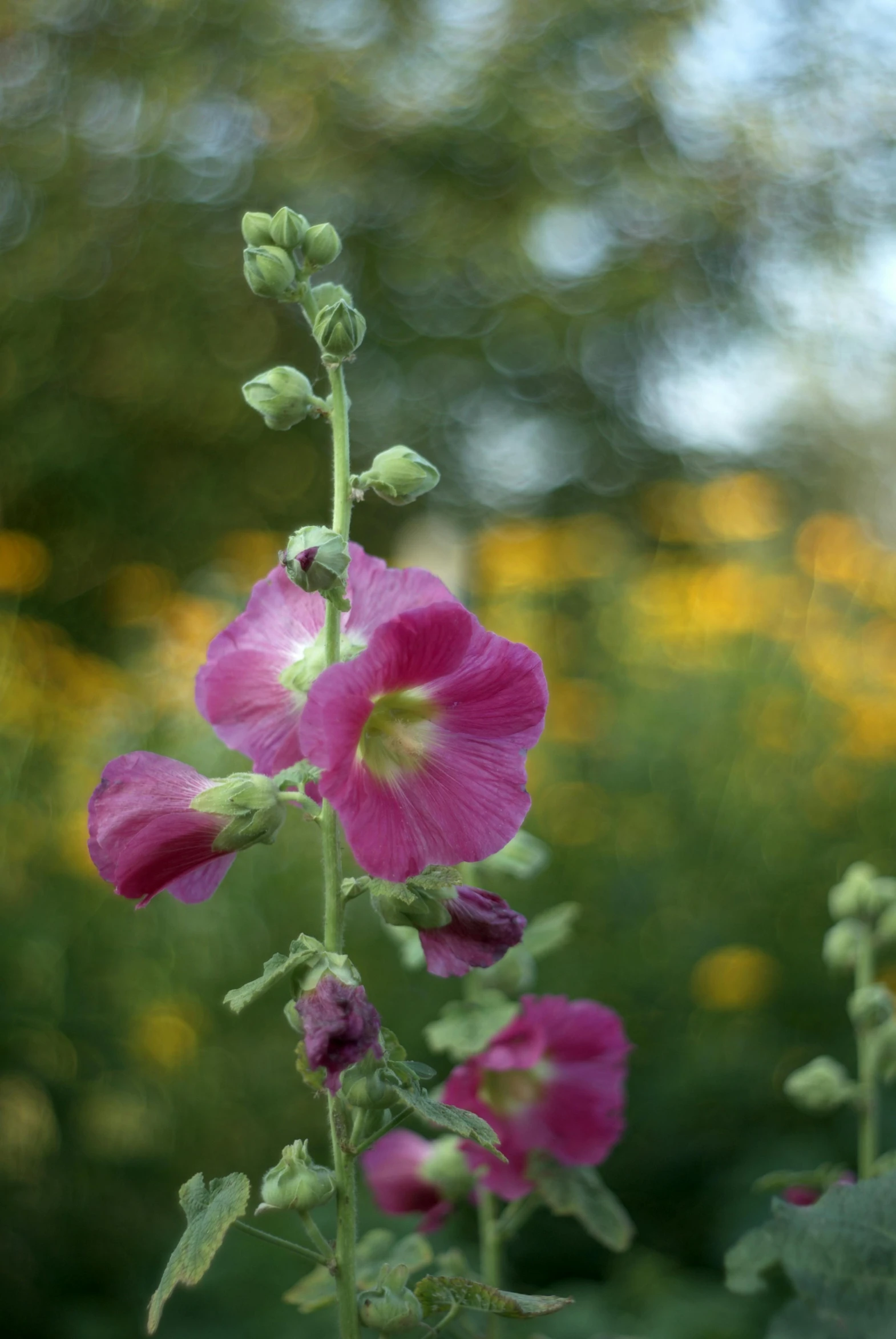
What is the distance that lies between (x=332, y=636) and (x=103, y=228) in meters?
5.97

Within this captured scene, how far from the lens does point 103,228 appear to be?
5.82 metres

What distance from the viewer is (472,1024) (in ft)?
2.34

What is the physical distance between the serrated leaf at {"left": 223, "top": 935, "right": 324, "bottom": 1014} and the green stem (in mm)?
446

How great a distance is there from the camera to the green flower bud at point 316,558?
1.57 feet

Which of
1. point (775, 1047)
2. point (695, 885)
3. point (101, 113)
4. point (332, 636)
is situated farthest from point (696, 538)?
point (101, 113)

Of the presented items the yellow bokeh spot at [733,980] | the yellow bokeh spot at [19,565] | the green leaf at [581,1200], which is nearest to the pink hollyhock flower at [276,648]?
the green leaf at [581,1200]

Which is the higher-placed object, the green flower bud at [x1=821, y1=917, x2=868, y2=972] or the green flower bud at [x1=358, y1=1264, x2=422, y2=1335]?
the green flower bud at [x1=358, y1=1264, x2=422, y2=1335]

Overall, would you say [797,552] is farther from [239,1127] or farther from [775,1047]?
[239,1127]

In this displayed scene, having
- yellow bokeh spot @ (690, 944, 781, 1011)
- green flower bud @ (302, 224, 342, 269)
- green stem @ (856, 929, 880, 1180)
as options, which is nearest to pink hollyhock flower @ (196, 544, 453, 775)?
green flower bud @ (302, 224, 342, 269)

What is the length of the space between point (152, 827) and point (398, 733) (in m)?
0.12

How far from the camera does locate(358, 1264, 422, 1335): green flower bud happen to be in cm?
49

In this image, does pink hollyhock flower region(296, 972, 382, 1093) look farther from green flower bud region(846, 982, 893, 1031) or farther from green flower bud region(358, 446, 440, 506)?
green flower bud region(846, 982, 893, 1031)

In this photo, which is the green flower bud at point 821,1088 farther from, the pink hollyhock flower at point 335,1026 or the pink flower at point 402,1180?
the pink hollyhock flower at point 335,1026

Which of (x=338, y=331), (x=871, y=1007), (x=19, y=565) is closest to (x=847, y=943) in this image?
(x=871, y=1007)
